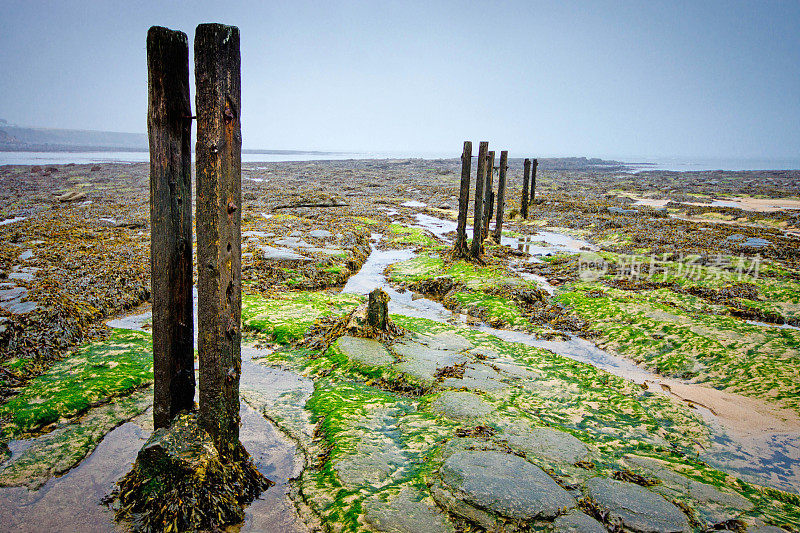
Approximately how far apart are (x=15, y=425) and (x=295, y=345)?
3.52 m

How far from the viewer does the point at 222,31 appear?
3.19 meters

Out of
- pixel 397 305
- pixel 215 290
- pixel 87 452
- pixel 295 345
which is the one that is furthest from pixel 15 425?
pixel 397 305

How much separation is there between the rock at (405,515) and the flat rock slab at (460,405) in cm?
139

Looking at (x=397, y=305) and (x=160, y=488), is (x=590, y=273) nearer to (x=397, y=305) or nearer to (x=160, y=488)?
(x=397, y=305)

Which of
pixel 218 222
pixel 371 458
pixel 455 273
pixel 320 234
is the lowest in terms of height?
pixel 371 458

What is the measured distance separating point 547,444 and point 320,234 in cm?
1277

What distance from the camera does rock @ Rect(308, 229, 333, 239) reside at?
50.8ft

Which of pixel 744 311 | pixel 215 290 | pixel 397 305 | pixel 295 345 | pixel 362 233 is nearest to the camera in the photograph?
pixel 215 290

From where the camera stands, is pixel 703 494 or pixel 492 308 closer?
pixel 703 494

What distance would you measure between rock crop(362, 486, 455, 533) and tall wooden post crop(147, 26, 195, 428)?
1925 millimetres

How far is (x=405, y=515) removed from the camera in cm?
329

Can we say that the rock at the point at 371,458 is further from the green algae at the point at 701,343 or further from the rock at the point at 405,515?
the green algae at the point at 701,343

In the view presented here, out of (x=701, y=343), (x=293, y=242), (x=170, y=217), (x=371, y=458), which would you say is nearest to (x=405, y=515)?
(x=371, y=458)

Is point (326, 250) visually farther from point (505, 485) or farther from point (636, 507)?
point (636, 507)
